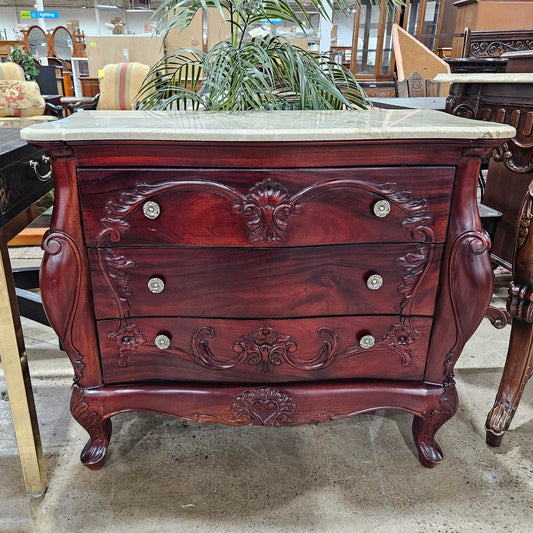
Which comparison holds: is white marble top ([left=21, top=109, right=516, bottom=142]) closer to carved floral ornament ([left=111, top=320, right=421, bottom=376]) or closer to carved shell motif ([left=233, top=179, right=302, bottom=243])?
carved shell motif ([left=233, top=179, right=302, bottom=243])

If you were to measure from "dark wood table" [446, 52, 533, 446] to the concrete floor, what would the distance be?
16 cm

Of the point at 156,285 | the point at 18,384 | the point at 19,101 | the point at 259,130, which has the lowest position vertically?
the point at 18,384

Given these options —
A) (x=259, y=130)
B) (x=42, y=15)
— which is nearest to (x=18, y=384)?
(x=259, y=130)

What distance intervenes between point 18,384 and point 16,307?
0.19 metres

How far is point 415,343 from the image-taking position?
1.15 m

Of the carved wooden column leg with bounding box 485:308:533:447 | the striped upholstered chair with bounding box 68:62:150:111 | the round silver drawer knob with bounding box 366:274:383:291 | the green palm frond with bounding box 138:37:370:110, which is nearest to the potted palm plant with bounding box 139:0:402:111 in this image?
the green palm frond with bounding box 138:37:370:110

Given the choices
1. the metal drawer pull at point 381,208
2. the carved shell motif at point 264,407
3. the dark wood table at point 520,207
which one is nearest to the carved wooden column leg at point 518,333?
the dark wood table at point 520,207

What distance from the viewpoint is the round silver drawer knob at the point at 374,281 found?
107 cm

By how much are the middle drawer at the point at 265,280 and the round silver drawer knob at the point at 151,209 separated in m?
0.09

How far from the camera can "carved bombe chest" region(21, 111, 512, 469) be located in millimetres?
965

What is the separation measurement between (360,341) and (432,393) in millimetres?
248

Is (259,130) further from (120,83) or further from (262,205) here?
(120,83)

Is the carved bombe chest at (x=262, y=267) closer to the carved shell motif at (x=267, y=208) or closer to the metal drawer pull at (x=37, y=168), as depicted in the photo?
the carved shell motif at (x=267, y=208)

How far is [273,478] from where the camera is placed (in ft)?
4.13
